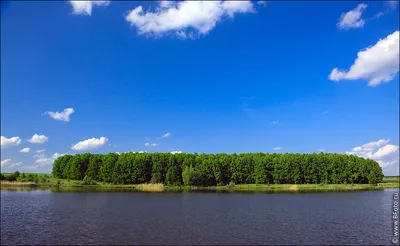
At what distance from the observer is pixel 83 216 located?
64.4m

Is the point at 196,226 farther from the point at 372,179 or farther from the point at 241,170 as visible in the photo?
the point at 372,179

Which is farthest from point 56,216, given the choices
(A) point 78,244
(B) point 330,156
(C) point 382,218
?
(B) point 330,156

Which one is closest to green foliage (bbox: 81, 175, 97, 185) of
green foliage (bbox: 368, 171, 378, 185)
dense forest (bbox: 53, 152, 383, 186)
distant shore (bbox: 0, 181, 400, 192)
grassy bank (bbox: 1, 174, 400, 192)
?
dense forest (bbox: 53, 152, 383, 186)

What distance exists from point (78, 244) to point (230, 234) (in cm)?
2209

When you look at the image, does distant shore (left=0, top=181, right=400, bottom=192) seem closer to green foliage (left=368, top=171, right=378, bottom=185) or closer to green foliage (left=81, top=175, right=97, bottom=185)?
green foliage (left=81, top=175, right=97, bottom=185)

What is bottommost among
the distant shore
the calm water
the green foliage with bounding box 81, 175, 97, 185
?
the distant shore

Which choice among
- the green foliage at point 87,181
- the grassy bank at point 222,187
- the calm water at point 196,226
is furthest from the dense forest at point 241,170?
the calm water at point 196,226

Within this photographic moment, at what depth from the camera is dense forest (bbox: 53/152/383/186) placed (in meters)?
181

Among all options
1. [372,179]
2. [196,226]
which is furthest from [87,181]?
[372,179]

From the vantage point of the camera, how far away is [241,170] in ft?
611

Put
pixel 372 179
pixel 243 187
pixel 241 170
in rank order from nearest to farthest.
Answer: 1. pixel 243 187
2. pixel 372 179
3. pixel 241 170

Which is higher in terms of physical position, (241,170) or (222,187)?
(241,170)

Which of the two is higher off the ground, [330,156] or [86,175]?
[330,156]

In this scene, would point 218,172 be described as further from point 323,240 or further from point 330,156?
point 323,240
